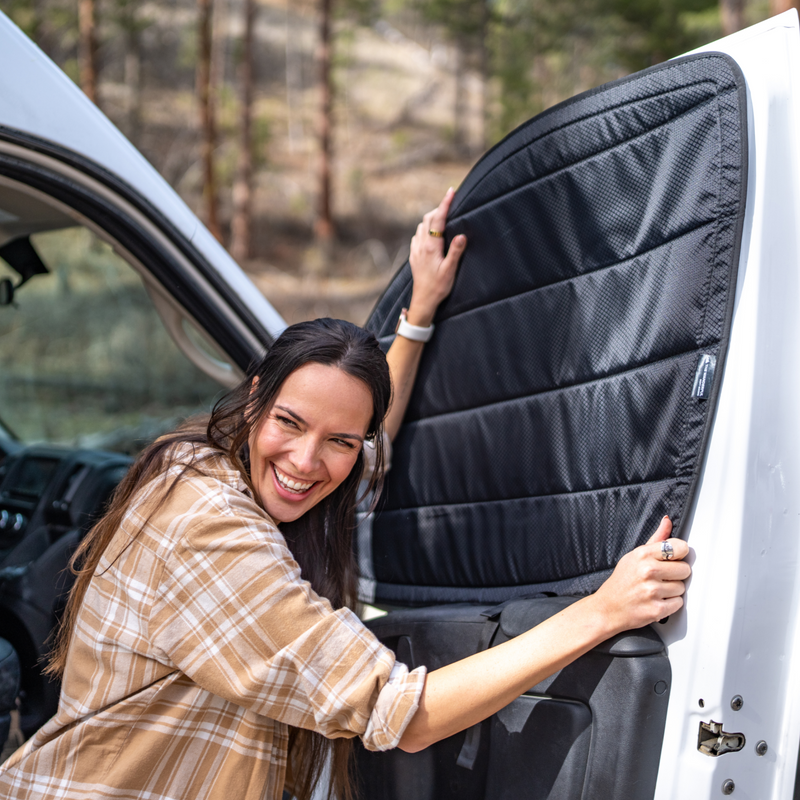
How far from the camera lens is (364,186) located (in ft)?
79.3

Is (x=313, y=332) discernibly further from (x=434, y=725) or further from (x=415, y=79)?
(x=415, y=79)

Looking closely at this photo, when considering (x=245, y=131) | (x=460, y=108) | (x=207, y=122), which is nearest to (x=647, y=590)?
(x=207, y=122)

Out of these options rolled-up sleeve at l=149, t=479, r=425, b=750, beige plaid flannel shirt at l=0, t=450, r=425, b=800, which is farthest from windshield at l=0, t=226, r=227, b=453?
rolled-up sleeve at l=149, t=479, r=425, b=750

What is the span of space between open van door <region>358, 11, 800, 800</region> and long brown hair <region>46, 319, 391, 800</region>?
181 millimetres

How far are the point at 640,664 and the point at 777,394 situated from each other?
488 mm

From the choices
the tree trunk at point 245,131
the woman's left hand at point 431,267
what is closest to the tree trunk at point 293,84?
the tree trunk at point 245,131

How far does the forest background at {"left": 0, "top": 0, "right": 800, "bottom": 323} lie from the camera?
1585 centimetres

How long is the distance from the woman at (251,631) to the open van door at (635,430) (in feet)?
0.38

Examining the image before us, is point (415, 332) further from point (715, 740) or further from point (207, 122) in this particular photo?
point (207, 122)

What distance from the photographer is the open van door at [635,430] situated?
4.30ft

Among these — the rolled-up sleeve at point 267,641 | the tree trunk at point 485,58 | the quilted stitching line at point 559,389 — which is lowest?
the rolled-up sleeve at point 267,641

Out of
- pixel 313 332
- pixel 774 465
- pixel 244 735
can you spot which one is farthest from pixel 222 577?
pixel 774 465

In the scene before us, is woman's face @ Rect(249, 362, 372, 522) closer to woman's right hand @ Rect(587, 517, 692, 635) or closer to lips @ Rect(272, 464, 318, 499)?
lips @ Rect(272, 464, 318, 499)

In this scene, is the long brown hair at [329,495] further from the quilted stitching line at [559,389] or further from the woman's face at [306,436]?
the quilted stitching line at [559,389]
